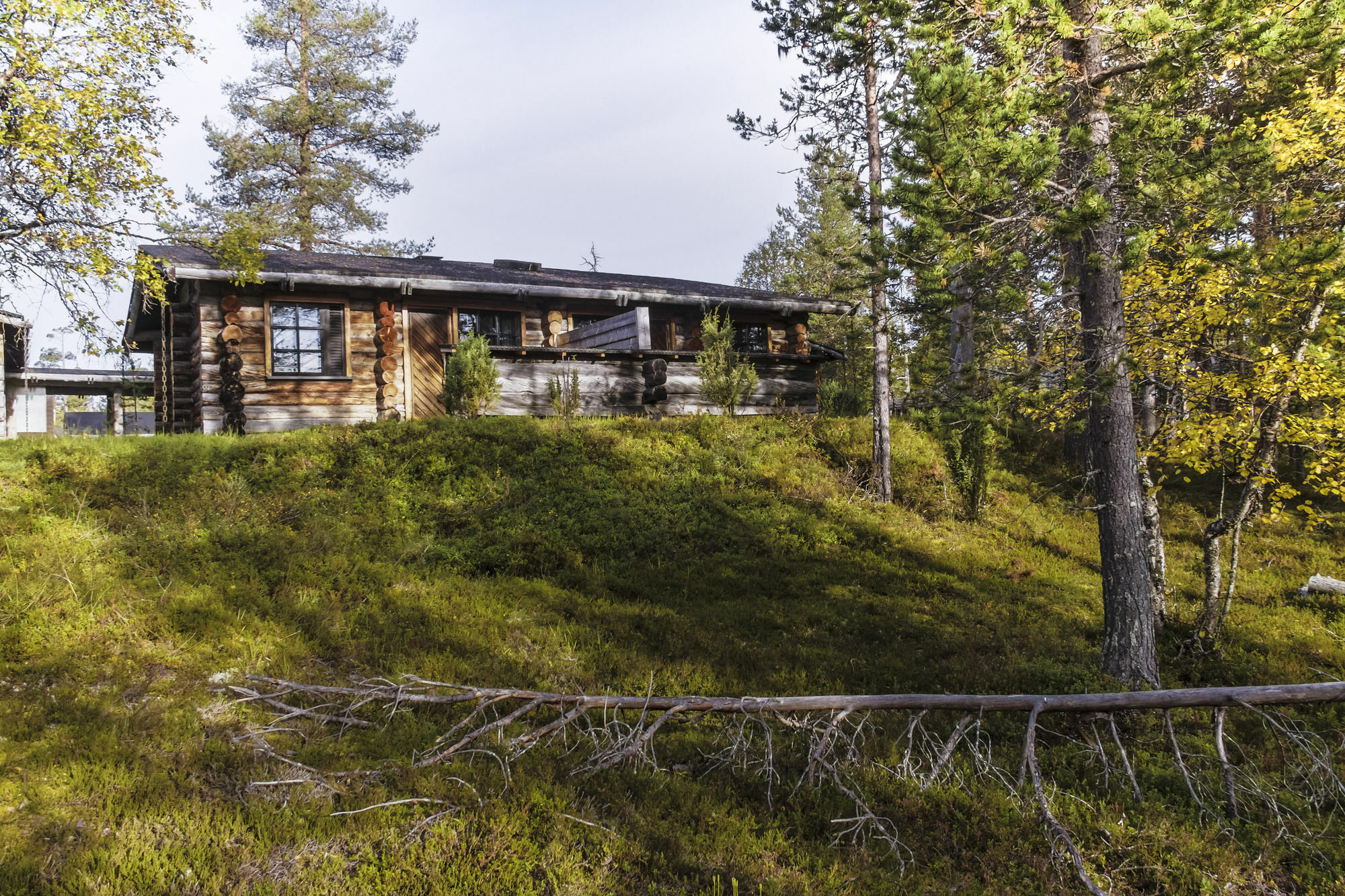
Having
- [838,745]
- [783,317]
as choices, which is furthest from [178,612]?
[783,317]

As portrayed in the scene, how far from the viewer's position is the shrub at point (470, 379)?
12.6 meters

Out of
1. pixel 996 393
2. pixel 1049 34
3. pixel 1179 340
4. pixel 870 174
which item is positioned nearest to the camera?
pixel 1049 34

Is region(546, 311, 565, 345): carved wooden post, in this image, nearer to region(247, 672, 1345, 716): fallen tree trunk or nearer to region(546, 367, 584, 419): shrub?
Answer: region(546, 367, 584, 419): shrub

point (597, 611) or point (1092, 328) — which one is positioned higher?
point (1092, 328)

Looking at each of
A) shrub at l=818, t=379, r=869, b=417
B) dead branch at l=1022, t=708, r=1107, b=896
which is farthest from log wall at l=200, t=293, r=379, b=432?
dead branch at l=1022, t=708, r=1107, b=896

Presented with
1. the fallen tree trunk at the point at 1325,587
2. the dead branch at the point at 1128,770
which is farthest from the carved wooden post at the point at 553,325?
the dead branch at the point at 1128,770

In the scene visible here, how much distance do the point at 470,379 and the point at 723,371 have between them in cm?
473

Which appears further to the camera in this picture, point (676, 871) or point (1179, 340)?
point (1179, 340)

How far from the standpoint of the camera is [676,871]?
3.91 metres

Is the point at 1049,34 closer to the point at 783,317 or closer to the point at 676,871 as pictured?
the point at 676,871

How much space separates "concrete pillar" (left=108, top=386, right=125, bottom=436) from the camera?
80.2ft

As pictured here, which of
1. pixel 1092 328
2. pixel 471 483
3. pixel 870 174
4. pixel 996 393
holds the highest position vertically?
pixel 870 174

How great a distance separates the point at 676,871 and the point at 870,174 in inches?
461

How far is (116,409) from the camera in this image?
30984 millimetres
